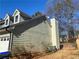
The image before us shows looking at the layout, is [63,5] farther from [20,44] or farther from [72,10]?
[20,44]

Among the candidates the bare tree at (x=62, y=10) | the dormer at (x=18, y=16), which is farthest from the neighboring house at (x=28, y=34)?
the bare tree at (x=62, y=10)

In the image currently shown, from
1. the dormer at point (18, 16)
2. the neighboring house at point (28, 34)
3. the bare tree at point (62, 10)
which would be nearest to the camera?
the neighboring house at point (28, 34)

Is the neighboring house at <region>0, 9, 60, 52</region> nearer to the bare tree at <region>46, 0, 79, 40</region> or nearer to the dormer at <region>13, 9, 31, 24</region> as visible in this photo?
the dormer at <region>13, 9, 31, 24</region>

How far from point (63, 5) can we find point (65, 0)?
4.97 ft

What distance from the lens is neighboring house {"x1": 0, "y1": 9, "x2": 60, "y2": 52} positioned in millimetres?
17797

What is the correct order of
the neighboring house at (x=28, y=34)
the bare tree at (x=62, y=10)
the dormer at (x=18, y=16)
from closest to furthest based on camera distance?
1. the neighboring house at (x=28, y=34)
2. the dormer at (x=18, y=16)
3. the bare tree at (x=62, y=10)

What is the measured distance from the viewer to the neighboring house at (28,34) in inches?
701

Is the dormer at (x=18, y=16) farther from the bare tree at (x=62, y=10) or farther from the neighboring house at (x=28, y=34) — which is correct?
the bare tree at (x=62, y=10)

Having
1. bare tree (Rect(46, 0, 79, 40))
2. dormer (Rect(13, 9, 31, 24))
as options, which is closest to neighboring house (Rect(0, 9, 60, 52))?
dormer (Rect(13, 9, 31, 24))

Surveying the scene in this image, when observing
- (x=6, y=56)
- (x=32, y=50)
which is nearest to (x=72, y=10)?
(x=32, y=50)

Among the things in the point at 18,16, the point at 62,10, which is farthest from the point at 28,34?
the point at 62,10

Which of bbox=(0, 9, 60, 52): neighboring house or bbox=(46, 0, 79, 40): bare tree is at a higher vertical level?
bbox=(46, 0, 79, 40): bare tree

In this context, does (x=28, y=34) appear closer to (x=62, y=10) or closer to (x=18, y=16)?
(x=18, y=16)

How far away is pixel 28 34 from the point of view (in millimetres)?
19891
